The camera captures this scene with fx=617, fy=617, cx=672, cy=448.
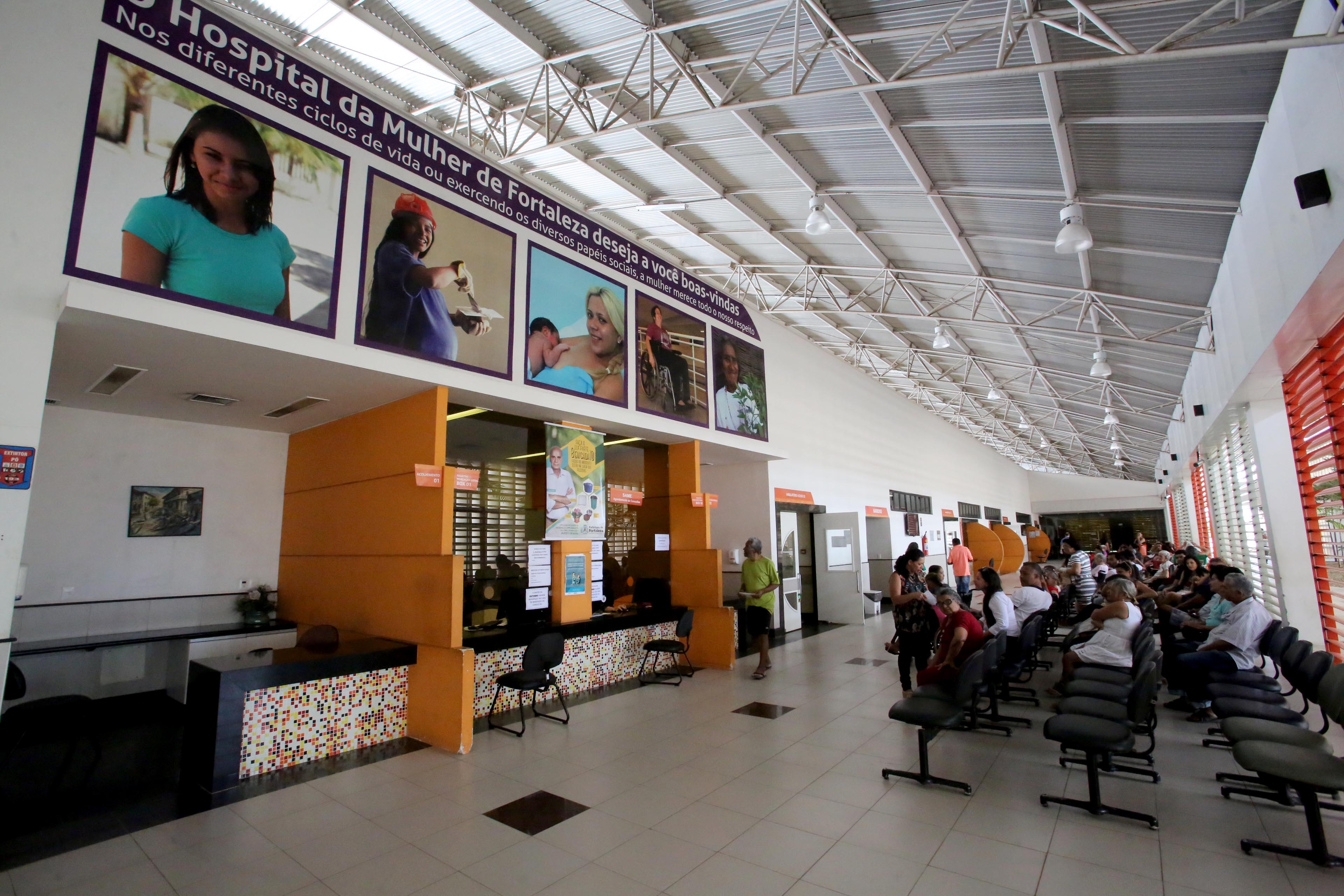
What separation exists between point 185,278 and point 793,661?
689cm

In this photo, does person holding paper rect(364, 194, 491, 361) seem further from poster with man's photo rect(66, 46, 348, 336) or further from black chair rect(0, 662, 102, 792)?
black chair rect(0, 662, 102, 792)

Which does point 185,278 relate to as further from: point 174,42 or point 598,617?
point 598,617

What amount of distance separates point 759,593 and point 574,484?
2.60 metres

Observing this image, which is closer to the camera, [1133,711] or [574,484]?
[1133,711]

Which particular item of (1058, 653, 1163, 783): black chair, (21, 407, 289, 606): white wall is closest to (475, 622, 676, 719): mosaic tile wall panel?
(21, 407, 289, 606): white wall

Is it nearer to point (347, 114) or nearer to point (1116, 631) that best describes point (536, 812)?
point (1116, 631)

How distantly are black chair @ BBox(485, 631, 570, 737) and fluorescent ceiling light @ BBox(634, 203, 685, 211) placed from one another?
5694 millimetres

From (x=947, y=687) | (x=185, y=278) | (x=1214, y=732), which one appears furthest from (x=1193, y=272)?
(x=185, y=278)

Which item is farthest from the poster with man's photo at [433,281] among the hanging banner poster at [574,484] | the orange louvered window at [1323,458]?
the orange louvered window at [1323,458]

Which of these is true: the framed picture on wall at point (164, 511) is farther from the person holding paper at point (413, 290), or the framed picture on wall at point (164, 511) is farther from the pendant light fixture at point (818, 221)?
the pendant light fixture at point (818, 221)

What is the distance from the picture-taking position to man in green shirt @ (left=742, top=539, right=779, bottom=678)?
700cm

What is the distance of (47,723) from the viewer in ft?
13.7

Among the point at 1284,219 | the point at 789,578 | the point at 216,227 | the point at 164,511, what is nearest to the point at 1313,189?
the point at 1284,219

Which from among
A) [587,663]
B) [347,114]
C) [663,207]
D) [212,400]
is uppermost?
[663,207]
